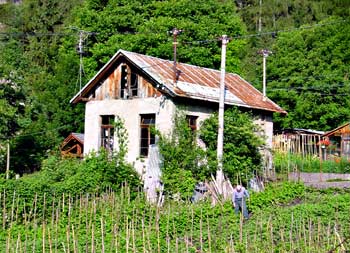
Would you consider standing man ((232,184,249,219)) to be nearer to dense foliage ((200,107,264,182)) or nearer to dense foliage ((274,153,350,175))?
dense foliage ((200,107,264,182))

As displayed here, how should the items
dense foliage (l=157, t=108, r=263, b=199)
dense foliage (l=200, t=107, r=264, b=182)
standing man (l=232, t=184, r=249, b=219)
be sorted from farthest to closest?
dense foliage (l=200, t=107, r=264, b=182) < dense foliage (l=157, t=108, r=263, b=199) < standing man (l=232, t=184, r=249, b=219)

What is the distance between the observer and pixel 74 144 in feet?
99.1

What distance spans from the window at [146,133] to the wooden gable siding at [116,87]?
2.66ft

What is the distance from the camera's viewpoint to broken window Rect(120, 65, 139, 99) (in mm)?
22156

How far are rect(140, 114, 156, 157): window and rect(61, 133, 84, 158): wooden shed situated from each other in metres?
7.83

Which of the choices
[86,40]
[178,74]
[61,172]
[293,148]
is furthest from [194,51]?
[61,172]

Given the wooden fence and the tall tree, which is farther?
the tall tree

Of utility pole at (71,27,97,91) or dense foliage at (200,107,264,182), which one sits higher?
utility pole at (71,27,97,91)

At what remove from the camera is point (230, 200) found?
57.2 ft

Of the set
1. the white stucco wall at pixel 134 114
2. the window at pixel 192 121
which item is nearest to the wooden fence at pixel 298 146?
the white stucco wall at pixel 134 114

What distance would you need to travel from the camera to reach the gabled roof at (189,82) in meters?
21.0

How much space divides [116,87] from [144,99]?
61.6 inches

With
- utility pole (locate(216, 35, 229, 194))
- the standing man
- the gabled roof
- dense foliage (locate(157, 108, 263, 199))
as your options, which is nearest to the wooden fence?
the gabled roof

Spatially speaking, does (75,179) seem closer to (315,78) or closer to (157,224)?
(157,224)
